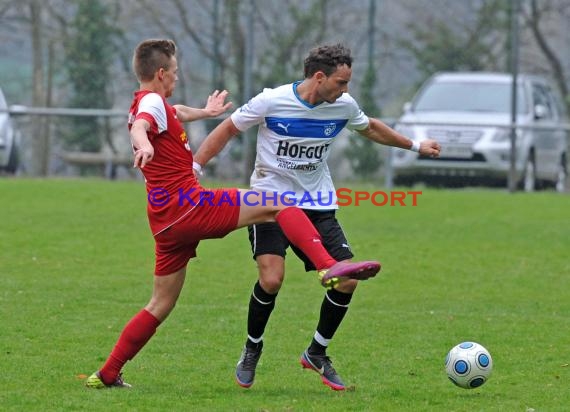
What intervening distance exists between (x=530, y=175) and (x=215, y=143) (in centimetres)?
1219

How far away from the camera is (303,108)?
6898mm

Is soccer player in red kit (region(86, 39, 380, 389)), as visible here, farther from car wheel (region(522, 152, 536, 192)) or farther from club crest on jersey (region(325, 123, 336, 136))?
car wheel (region(522, 152, 536, 192))

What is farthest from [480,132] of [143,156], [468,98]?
[143,156]

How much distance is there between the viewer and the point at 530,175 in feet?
60.4

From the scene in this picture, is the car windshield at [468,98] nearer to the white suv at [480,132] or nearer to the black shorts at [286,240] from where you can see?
the white suv at [480,132]

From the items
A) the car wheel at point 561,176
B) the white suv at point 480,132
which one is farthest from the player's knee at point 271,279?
the car wheel at point 561,176

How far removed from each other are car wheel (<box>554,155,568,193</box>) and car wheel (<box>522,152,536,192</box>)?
0.45 meters

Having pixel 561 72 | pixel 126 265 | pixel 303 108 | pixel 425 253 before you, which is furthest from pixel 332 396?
pixel 561 72

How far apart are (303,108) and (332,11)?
1386cm

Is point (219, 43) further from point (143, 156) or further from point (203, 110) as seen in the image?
point (143, 156)

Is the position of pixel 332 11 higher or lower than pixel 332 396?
higher

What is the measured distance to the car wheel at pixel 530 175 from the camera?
18281 mm

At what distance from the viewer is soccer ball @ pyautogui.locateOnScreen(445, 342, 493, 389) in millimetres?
6605

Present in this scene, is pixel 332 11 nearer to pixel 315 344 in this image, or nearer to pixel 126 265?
pixel 126 265
